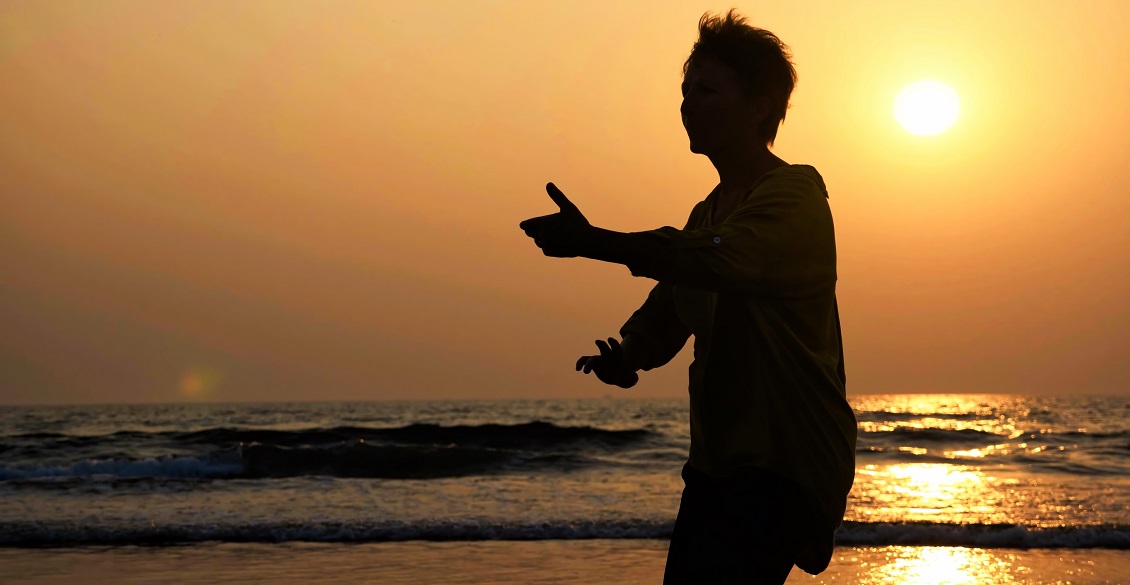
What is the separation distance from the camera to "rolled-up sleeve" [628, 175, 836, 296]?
1.64 m

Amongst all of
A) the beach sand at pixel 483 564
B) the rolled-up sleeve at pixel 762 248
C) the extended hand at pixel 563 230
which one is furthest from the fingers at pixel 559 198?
the beach sand at pixel 483 564

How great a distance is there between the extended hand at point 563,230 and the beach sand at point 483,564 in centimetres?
596

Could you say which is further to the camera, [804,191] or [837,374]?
[837,374]

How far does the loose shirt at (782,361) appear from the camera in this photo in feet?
5.84

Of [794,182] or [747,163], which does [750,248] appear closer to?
[794,182]

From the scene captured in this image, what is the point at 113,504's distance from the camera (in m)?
12.8

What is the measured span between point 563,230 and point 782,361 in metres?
0.55

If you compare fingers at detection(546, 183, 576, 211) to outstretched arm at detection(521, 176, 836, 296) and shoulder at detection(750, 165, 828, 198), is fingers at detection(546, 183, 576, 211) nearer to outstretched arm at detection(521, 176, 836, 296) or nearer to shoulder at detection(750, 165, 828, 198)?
outstretched arm at detection(521, 176, 836, 296)

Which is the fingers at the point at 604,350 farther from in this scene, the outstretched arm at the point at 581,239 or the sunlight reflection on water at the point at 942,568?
the sunlight reflection on water at the point at 942,568

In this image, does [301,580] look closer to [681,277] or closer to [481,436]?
[681,277]

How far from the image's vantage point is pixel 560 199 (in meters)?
1.63

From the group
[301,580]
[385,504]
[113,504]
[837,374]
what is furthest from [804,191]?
[113,504]

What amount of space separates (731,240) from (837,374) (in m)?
0.49

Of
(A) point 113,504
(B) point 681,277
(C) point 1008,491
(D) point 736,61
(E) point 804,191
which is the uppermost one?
(D) point 736,61
